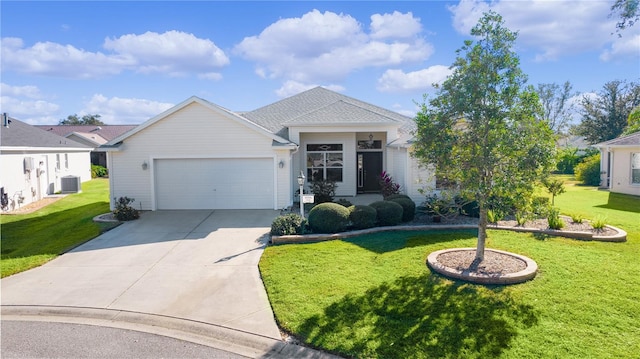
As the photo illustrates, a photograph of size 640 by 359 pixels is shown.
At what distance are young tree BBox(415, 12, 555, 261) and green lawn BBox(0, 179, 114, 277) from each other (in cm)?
993

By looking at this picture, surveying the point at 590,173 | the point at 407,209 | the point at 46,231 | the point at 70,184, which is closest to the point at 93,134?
the point at 70,184

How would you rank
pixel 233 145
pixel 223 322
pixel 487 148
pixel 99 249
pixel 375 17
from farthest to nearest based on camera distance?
pixel 233 145 → pixel 375 17 → pixel 99 249 → pixel 487 148 → pixel 223 322

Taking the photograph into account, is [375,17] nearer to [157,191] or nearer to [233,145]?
[233,145]

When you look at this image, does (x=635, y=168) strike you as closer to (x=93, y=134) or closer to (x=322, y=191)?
(x=322, y=191)

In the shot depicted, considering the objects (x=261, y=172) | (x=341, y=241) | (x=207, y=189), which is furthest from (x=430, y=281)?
(x=207, y=189)

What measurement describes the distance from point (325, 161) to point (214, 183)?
5683 mm

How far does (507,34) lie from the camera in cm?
756

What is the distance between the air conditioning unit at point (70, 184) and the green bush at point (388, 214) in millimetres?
19483

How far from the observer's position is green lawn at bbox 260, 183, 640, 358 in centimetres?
543

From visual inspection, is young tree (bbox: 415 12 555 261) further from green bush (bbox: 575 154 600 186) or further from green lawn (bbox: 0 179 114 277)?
green bush (bbox: 575 154 600 186)

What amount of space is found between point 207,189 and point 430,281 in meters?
11.1

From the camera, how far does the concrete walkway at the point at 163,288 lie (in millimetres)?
6402

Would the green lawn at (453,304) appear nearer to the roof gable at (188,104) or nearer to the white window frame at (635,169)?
the roof gable at (188,104)

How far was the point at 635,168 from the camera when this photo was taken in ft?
66.7
